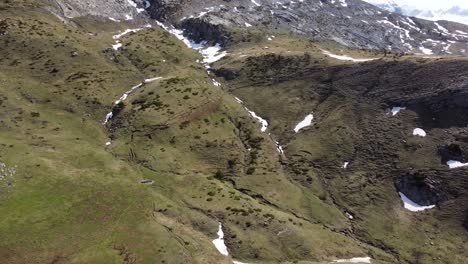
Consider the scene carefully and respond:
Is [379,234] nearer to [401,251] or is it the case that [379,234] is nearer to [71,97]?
[401,251]

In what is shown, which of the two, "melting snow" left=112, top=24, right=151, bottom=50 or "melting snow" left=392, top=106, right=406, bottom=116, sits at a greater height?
"melting snow" left=392, top=106, right=406, bottom=116

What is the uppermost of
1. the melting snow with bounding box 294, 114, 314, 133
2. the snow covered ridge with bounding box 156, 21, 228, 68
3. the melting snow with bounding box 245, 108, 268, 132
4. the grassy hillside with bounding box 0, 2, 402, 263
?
the grassy hillside with bounding box 0, 2, 402, 263

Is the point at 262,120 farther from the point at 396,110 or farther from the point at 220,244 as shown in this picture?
the point at 220,244

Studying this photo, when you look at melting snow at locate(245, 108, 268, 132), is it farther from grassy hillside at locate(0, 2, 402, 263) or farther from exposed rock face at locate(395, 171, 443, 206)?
exposed rock face at locate(395, 171, 443, 206)

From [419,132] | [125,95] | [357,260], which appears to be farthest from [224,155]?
[419,132]

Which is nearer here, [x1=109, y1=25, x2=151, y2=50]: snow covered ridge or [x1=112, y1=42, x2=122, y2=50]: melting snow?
[x1=112, y1=42, x2=122, y2=50]: melting snow

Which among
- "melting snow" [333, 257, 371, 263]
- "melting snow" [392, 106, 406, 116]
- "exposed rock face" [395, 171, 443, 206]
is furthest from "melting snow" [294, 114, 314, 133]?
"melting snow" [333, 257, 371, 263]

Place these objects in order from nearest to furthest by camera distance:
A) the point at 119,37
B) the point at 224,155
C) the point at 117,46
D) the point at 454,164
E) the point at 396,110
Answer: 1. the point at 454,164
2. the point at 224,155
3. the point at 396,110
4. the point at 117,46
5. the point at 119,37

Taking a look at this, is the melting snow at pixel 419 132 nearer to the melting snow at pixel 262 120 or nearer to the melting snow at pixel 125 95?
the melting snow at pixel 262 120

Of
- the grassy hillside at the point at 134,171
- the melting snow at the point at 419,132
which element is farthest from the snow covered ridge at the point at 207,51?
the melting snow at the point at 419,132
